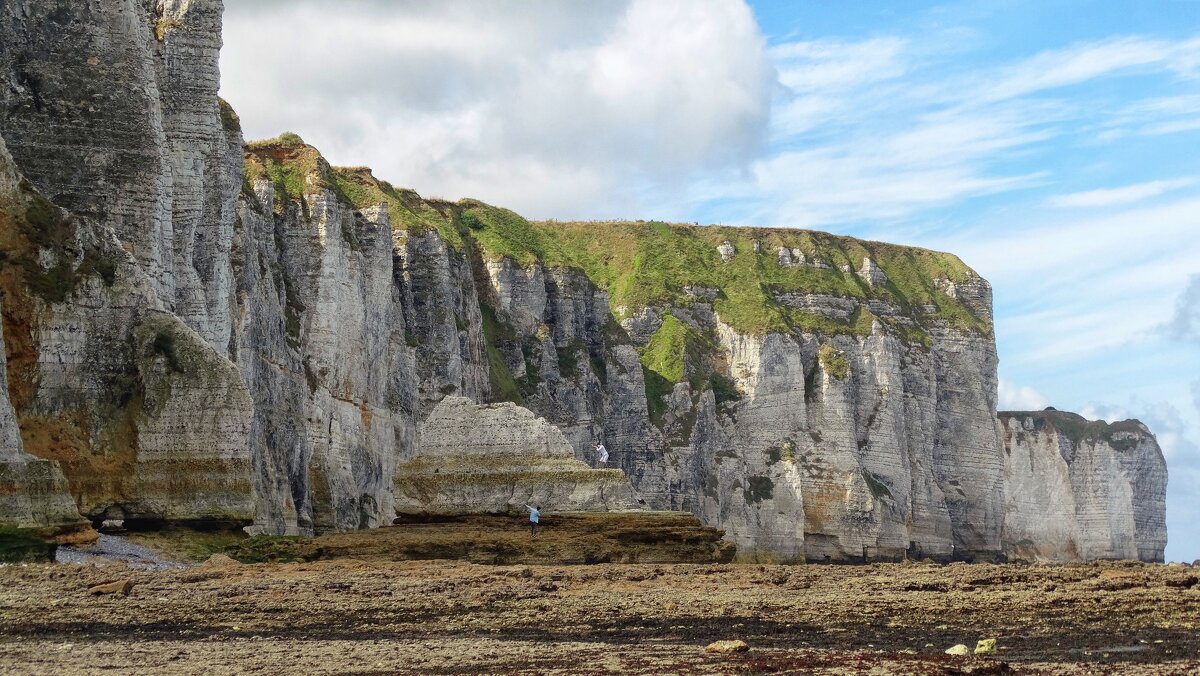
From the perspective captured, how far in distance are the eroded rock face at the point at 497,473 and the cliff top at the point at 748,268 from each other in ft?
173

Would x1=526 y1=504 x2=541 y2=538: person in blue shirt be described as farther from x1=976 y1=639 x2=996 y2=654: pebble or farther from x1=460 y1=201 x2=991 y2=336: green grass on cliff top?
x1=460 y1=201 x2=991 y2=336: green grass on cliff top

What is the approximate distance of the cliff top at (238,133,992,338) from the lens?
101062 mm

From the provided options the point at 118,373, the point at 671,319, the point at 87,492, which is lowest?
the point at 87,492

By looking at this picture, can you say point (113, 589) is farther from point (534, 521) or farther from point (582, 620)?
point (534, 521)

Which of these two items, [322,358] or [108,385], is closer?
[108,385]

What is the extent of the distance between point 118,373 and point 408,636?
10820mm

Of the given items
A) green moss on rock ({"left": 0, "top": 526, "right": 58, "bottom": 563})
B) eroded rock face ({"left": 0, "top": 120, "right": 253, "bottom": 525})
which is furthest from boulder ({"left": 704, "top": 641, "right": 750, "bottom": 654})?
eroded rock face ({"left": 0, "top": 120, "right": 253, "bottom": 525})

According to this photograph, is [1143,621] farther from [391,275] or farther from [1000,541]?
[1000,541]

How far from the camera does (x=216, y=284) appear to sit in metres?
46.9

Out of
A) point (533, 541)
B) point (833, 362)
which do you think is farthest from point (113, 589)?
point (833, 362)

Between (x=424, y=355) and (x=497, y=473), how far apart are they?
34.4m

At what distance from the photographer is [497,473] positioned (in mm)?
38469

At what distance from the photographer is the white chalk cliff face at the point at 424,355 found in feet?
104

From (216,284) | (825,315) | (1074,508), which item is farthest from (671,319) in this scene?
(216,284)
